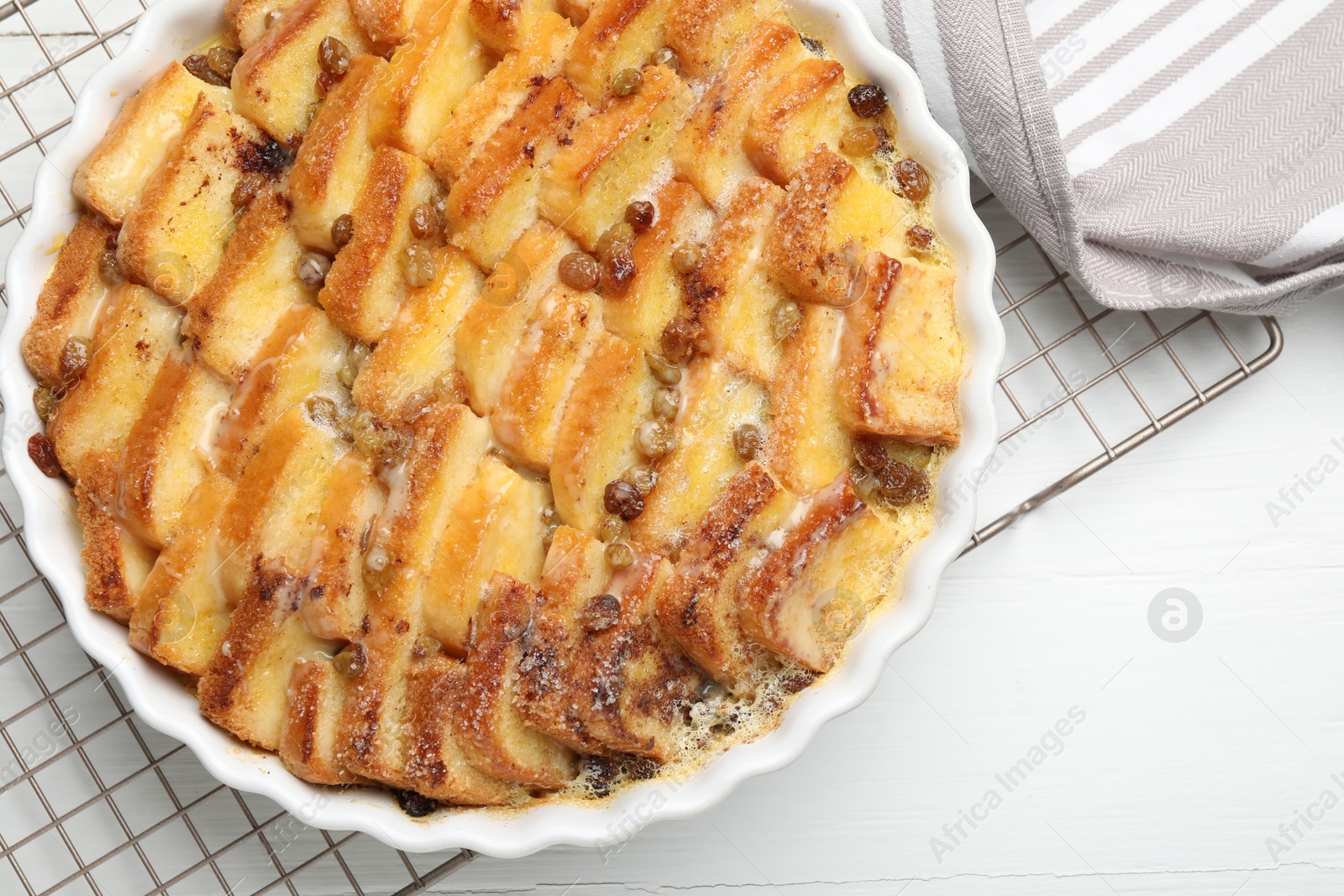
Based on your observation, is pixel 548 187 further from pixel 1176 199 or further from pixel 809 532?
pixel 1176 199

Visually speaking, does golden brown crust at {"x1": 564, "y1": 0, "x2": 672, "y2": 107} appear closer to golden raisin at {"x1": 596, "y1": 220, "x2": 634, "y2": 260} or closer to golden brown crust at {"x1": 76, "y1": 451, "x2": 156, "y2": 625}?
golden raisin at {"x1": 596, "y1": 220, "x2": 634, "y2": 260}

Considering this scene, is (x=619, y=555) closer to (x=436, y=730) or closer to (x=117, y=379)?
(x=436, y=730)

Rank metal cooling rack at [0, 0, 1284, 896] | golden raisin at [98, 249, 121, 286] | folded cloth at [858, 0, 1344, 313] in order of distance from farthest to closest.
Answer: metal cooling rack at [0, 0, 1284, 896]
folded cloth at [858, 0, 1344, 313]
golden raisin at [98, 249, 121, 286]

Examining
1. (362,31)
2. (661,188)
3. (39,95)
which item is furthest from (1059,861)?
(39,95)

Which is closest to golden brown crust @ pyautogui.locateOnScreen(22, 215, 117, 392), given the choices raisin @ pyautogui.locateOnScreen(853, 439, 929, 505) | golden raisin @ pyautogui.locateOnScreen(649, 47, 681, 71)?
golden raisin @ pyautogui.locateOnScreen(649, 47, 681, 71)

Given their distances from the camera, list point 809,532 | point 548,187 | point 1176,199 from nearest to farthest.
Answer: point 809,532 < point 548,187 < point 1176,199

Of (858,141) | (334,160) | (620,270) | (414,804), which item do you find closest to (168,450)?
(334,160)

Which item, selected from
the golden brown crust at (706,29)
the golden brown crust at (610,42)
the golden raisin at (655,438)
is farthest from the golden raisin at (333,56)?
the golden raisin at (655,438)
